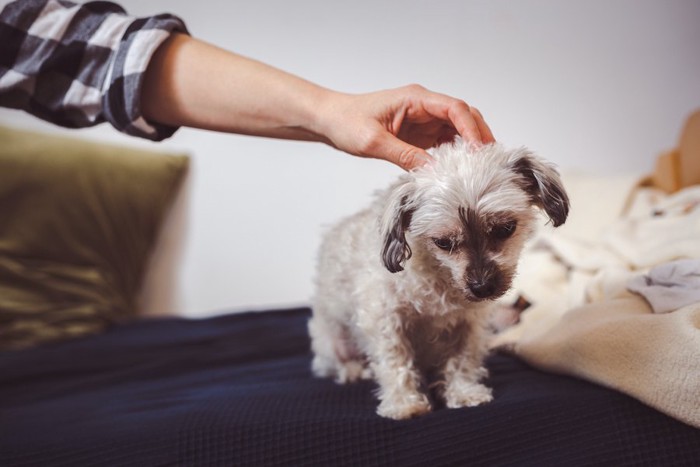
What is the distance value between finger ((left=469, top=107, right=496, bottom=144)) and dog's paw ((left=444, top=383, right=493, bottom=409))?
0.50 metres

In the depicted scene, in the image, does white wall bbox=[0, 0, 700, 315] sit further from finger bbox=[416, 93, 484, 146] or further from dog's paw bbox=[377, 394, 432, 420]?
dog's paw bbox=[377, 394, 432, 420]

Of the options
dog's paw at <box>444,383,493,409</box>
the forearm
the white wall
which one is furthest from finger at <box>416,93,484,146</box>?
dog's paw at <box>444,383,493,409</box>

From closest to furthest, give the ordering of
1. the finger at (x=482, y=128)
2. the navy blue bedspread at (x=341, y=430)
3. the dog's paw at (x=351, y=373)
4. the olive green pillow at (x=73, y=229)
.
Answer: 1. the navy blue bedspread at (x=341, y=430)
2. the finger at (x=482, y=128)
3. the dog's paw at (x=351, y=373)
4. the olive green pillow at (x=73, y=229)

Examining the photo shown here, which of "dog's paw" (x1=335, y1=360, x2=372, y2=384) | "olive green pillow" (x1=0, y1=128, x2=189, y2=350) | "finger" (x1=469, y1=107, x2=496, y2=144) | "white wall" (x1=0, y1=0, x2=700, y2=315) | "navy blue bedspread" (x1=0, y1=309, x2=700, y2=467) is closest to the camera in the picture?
"navy blue bedspread" (x1=0, y1=309, x2=700, y2=467)

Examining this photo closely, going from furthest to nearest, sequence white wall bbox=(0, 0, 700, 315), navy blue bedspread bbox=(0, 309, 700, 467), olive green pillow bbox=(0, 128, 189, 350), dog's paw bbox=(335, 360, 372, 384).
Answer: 1. olive green pillow bbox=(0, 128, 189, 350)
2. dog's paw bbox=(335, 360, 372, 384)
3. white wall bbox=(0, 0, 700, 315)
4. navy blue bedspread bbox=(0, 309, 700, 467)

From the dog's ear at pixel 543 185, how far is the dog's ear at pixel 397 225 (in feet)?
0.71

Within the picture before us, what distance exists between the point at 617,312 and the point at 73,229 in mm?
2034

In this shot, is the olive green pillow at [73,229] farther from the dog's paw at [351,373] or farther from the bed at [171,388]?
the dog's paw at [351,373]

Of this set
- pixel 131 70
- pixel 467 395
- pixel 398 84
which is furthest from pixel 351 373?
pixel 131 70

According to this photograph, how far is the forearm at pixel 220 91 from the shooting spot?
1163 mm

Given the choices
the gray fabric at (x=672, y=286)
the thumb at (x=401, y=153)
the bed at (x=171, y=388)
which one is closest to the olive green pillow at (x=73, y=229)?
the bed at (x=171, y=388)

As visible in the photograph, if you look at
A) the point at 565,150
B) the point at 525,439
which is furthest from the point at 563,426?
the point at 565,150

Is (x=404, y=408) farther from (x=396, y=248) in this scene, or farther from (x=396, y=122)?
(x=396, y=122)

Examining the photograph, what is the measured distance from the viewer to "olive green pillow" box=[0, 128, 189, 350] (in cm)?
206
